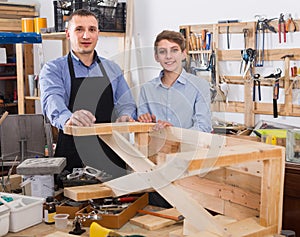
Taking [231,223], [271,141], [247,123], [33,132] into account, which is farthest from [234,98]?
[231,223]

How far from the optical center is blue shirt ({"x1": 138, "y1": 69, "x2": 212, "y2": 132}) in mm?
2585

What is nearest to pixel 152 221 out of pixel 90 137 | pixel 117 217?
pixel 117 217

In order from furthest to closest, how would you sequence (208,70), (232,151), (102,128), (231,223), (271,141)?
(208,70)
(271,141)
(102,128)
(231,223)
(232,151)

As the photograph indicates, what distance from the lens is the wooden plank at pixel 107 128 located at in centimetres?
193

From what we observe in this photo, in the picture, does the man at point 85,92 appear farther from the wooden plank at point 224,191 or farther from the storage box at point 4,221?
the storage box at point 4,221

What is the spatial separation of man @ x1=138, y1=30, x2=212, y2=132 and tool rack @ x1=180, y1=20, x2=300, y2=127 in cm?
118

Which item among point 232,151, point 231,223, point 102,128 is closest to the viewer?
point 232,151

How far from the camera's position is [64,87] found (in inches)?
102

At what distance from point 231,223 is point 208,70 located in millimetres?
2623

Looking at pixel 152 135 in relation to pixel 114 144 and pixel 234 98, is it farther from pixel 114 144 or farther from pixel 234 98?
pixel 234 98

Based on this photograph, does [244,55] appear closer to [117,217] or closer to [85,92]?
[85,92]

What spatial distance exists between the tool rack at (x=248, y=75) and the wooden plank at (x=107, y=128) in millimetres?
1895

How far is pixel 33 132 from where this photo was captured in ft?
12.8

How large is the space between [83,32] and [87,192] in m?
0.92
